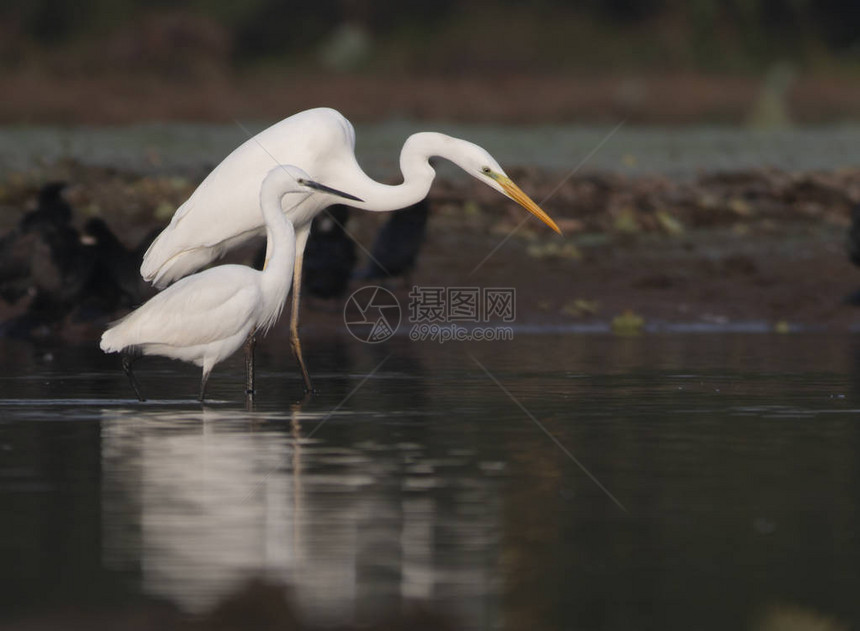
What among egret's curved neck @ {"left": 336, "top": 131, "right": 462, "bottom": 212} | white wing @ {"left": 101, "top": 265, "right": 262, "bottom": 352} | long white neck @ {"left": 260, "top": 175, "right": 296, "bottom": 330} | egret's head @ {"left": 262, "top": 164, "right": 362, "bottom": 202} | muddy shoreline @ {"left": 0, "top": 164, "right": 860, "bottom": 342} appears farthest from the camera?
muddy shoreline @ {"left": 0, "top": 164, "right": 860, "bottom": 342}

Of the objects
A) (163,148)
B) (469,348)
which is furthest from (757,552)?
(163,148)

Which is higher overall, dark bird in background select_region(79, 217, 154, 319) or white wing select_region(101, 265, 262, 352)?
dark bird in background select_region(79, 217, 154, 319)

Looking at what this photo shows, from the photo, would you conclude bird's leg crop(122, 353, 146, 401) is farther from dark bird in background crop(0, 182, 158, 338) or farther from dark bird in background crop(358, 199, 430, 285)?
dark bird in background crop(358, 199, 430, 285)

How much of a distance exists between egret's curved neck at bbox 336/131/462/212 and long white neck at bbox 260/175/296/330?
130 cm

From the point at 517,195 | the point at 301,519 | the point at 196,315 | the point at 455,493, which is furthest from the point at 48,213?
the point at 301,519

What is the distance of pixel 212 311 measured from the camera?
1260 cm

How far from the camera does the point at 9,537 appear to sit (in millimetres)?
7723

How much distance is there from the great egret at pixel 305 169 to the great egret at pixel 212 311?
955 millimetres

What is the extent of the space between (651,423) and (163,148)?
84.0 feet

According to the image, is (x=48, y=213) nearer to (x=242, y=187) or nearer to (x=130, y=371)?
(x=242, y=187)

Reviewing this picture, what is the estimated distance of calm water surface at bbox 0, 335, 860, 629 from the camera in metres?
6.77

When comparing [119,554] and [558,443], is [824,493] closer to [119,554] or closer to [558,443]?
[558,443]

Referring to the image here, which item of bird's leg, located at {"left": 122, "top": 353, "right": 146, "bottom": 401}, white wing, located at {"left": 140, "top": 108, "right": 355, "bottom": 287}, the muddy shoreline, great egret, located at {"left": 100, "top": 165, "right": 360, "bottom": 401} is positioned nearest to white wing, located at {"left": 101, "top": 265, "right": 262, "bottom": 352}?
great egret, located at {"left": 100, "top": 165, "right": 360, "bottom": 401}

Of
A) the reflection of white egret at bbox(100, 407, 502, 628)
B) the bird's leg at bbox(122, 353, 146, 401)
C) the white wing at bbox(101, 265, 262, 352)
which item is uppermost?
the white wing at bbox(101, 265, 262, 352)
